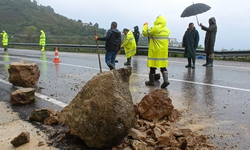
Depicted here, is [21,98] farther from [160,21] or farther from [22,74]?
[160,21]

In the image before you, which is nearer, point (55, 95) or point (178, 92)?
point (55, 95)

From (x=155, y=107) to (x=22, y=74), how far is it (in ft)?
12.8

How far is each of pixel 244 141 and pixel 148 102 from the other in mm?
1514

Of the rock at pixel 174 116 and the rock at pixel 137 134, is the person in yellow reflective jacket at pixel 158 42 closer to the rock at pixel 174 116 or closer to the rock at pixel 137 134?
the rock at pixel 174 116

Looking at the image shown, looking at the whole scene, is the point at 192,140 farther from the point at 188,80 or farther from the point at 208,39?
the point at 208,39

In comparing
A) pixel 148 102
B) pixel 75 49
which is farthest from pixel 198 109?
pixel 75 49

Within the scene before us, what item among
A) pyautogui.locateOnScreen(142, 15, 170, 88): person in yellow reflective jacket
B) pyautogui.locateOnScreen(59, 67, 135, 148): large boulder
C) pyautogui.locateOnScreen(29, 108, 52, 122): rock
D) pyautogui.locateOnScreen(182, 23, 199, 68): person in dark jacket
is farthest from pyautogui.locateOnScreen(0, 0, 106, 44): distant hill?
pyautogui.locateOnScreen(59, 67, 135, 148): large boulder

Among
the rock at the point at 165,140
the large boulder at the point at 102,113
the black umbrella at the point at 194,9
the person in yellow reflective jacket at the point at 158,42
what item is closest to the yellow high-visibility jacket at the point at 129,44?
the black umbrella at the point at 194,9

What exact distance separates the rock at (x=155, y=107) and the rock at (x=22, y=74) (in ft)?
11.9

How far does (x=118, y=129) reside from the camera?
299 centimetres

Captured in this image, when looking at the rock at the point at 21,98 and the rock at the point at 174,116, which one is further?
the rock at the point at 21,98

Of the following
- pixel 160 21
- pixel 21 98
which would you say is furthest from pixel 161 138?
pixel 160 21

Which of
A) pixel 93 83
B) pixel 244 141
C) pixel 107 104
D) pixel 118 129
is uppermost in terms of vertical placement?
pixel 93 83

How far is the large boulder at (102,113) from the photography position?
299 cm
